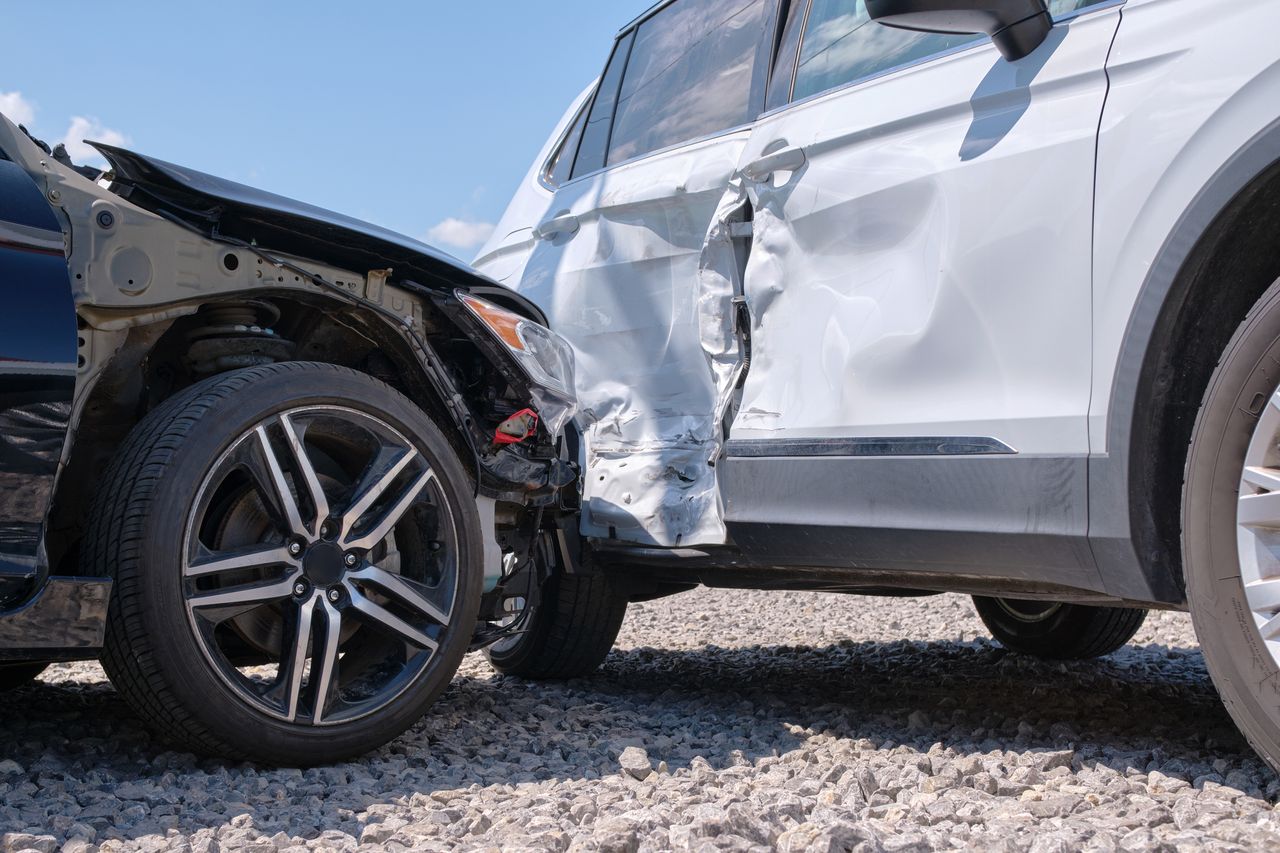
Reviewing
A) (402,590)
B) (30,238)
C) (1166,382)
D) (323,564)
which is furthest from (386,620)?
(1166,382)

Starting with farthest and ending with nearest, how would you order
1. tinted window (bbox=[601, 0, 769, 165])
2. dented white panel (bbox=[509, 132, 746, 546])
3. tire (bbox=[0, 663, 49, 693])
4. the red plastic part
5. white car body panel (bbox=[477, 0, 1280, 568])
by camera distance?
tinted window (bbox=[601, 0, 769, 165]) < dented white panel (bbox=[509, 132, 746, 546]) < tire (bbox=[0, 663, 49, 693]) < the red plastic part < white car body panel (bbox=[477, 0, 1280, 568])

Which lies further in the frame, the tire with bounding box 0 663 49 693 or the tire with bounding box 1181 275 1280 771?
the tire with bounding box 0 663 49 693

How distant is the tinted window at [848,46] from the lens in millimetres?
2869

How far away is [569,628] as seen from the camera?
3.80m

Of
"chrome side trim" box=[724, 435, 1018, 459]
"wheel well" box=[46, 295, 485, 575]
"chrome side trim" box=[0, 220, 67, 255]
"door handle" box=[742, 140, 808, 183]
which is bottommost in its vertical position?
"chrome side trim" box=[724, 435, 1018, 459]

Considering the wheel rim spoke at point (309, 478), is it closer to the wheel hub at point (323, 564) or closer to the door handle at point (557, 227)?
the wheel hub at point (323, 564)

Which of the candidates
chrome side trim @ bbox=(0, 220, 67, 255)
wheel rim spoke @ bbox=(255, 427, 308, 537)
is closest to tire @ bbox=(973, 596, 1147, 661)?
wheel rim spoke @ bbox=(255, 427, 308, 537)

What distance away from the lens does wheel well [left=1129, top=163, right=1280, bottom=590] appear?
213 centimetres

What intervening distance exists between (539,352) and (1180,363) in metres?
1.65

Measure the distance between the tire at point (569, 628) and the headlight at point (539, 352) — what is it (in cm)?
60

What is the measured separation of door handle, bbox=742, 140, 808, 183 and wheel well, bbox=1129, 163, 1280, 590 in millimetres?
1141

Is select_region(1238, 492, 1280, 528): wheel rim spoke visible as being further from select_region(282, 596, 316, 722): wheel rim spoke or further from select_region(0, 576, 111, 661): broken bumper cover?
select_region(0, 576, 111, 661): broken bumper cover

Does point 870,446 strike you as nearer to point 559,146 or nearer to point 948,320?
point 948,320

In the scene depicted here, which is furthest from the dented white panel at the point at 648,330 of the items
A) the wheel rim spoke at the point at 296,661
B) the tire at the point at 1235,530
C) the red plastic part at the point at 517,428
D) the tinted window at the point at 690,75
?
the tire at the point at 1235,530
